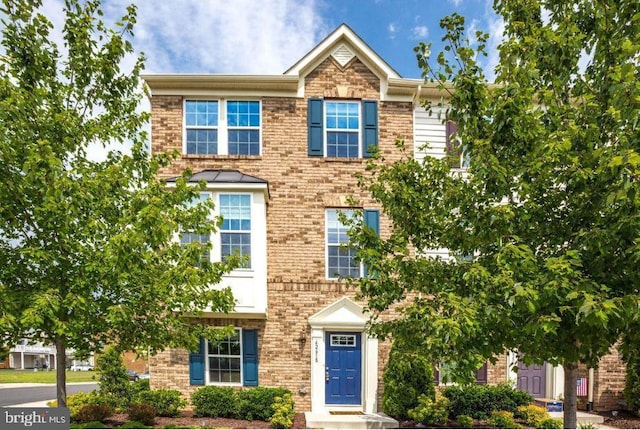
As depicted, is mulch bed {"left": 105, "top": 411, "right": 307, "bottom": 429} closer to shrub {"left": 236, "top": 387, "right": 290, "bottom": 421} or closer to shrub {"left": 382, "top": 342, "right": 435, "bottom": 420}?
shrub {"left": 236, "top": 387, "right": 290, "bottom": 421}

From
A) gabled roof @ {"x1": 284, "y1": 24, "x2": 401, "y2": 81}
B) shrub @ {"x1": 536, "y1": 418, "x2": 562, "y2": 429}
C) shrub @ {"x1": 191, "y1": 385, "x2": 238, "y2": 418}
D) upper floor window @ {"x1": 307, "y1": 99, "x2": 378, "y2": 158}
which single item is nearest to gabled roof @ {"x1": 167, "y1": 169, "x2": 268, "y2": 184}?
upper floor window @ {"x1": 307, "y1": 99, "x2": 378, "y2": 158}

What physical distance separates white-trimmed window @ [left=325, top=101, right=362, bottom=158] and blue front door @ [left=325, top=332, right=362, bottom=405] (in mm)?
5766

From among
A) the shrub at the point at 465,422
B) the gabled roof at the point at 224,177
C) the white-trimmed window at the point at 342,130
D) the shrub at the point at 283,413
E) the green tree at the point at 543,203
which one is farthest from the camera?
the white-trimmed window at the point at 342,130

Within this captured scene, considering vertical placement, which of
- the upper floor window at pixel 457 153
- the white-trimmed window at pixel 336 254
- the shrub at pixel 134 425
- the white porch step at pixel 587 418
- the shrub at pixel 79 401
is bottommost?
the white porch step at pixel 587 418

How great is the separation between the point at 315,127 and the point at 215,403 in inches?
343

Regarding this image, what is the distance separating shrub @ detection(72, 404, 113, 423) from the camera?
9859 mm

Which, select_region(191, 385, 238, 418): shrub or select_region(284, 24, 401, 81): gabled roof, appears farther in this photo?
select_region(284, 24, 401, 81): gabled roof

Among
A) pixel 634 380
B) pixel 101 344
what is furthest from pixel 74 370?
pixel 634 380

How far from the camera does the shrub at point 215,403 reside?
10.7 m

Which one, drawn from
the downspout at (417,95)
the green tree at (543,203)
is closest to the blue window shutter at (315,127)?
the downspout at (417,95)

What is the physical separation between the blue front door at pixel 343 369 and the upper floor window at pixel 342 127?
5.79m

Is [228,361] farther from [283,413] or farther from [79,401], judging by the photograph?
[79,401]

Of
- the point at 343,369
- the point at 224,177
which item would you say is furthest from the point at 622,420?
the point at 224,177

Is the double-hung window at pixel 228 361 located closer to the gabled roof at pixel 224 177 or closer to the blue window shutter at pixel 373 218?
the gabled roof at pixel 224 177
